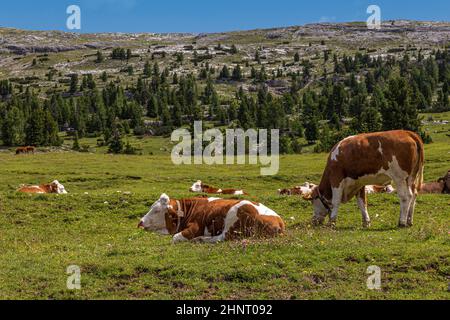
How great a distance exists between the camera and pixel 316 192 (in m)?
18.3

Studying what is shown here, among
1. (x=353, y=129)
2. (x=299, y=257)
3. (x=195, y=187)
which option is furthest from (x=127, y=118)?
(x=299, y=257)

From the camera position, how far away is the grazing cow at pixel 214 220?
574 inches

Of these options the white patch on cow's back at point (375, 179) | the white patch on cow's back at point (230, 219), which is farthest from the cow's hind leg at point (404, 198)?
the white patch on cow's back at point (230, 219)

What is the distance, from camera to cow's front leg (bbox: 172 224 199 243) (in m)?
14.9

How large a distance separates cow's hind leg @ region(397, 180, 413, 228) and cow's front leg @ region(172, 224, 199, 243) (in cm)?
682

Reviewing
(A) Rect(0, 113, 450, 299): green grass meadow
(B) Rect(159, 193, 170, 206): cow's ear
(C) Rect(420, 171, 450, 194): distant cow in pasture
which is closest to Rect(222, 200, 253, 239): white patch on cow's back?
(A) Rect(0, 113, 450, 299): green grass meadow

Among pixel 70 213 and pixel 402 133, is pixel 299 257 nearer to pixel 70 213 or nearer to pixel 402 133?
pixel 402 133

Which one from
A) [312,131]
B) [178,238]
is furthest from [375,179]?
[312,131]

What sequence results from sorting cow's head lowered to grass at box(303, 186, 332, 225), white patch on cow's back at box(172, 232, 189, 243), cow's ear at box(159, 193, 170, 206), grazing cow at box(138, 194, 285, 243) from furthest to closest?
cow's head lowered to grass at box(303, 186, 332, 225), cow's ear at box(159, 193, 170, 206), white patch on cow's back at box(172, 232, 189, 243), grazing cow at box(138, 194, 285, 243)

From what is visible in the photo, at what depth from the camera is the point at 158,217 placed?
1639cm

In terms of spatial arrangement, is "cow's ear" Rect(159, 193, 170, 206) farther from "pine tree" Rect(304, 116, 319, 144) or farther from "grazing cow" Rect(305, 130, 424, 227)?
"pine tree" Rect(304, 116, 319, 144)

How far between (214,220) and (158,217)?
2.37 m

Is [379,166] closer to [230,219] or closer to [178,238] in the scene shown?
[230,219]
